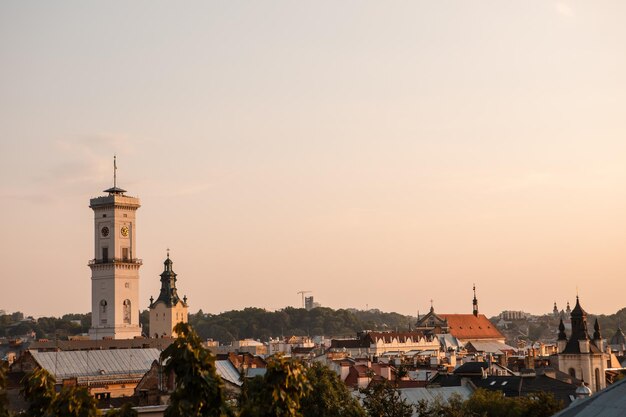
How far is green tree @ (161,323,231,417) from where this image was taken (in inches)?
1115

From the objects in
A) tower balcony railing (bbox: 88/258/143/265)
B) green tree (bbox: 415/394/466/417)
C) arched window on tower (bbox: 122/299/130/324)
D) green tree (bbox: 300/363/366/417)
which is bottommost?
green tree (bbox: 415/394/466/417)

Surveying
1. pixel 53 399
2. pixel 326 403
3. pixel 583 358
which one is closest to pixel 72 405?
pixel 53 399

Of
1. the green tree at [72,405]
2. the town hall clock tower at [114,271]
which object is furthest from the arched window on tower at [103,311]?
the green tree at [72,405]

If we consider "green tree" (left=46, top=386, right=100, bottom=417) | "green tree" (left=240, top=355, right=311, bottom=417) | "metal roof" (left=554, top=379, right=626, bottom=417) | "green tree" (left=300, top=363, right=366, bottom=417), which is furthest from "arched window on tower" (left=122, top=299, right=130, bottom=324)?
"green tree" (left=240, top=355, right=311, bottom=417)

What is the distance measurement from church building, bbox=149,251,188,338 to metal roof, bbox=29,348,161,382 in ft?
231

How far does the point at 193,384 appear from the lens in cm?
2847

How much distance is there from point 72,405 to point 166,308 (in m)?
130

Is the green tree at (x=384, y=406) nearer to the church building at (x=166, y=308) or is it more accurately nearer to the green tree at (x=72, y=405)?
the green tree at (x=72, y=405)

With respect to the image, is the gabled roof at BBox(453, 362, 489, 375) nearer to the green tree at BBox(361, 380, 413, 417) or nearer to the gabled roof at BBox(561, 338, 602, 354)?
the gabled roof at BBox(561, 338, 602, 354)

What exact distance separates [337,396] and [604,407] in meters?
25.5

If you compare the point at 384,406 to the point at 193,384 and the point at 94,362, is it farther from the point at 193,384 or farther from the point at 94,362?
the point at 94,362

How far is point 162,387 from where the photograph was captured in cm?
6053

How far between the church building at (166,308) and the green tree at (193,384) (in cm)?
13004

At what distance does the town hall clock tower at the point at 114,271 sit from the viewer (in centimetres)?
14950
